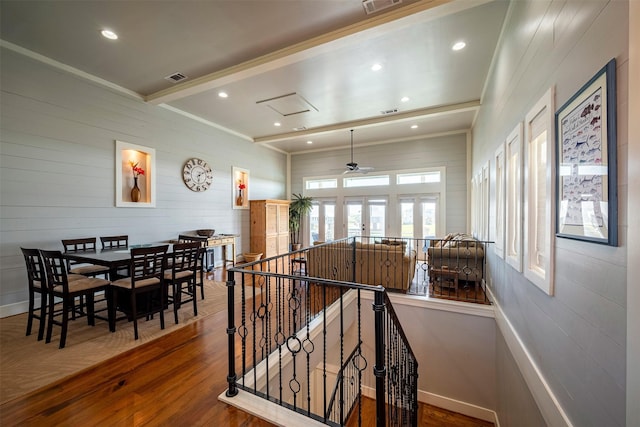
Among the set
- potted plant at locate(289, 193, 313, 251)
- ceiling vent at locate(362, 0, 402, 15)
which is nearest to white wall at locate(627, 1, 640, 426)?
ceiling vent at locate(362, 0, 402, 15)

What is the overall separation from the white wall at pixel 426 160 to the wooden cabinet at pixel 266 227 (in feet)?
7.56

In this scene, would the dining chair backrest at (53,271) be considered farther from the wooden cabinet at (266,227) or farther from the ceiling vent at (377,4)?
the wooden cabinet at (266,227)

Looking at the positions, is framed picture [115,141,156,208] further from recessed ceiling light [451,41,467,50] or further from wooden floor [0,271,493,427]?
recessed ceiling light [451,41,467,50]

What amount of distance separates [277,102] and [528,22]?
403 cm

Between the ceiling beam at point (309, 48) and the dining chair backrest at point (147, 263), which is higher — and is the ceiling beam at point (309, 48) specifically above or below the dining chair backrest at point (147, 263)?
above

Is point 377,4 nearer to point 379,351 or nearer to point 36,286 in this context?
point 379,351

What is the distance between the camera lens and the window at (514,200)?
7.81 ft

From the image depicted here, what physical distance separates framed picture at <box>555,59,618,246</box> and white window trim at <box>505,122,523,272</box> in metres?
0.92

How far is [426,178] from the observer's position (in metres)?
7.36

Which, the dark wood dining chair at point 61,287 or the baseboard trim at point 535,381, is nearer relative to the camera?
the baseboard trim at point 535,381

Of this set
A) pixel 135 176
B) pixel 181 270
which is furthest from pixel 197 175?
pixel 181 270

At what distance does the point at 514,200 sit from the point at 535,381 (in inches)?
65.2

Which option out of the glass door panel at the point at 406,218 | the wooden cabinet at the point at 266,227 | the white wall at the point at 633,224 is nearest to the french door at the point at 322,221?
the wooden cabinet at the point at 266,227

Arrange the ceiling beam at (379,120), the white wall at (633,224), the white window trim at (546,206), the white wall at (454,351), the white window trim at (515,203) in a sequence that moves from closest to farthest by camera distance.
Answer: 1. the white wall at (633,224)
2. the white window trim at (546,206)
3. the white window trim at (515,203)
4. the white wall at (454,351)
5. the ceiling beam at (379,120)
